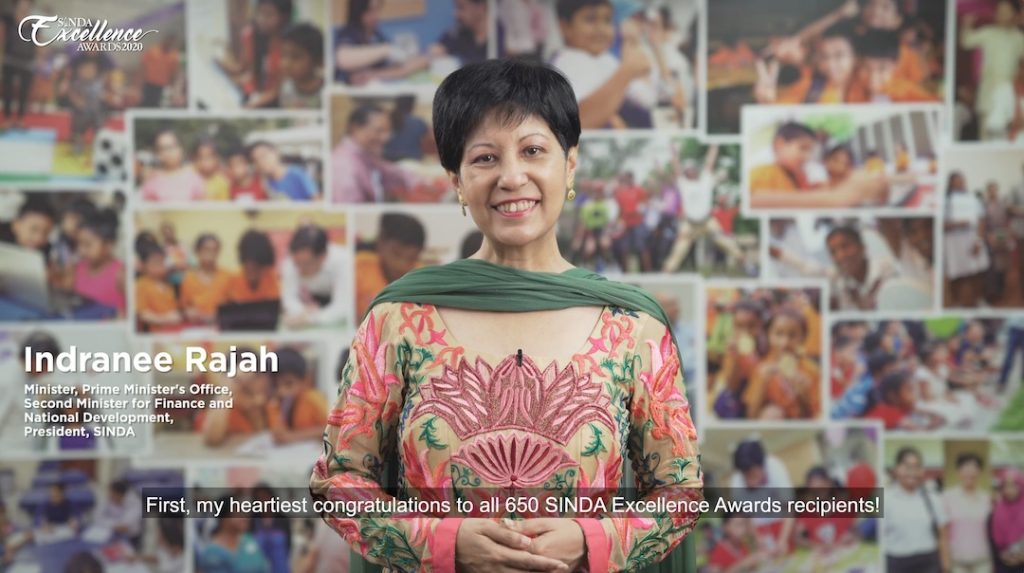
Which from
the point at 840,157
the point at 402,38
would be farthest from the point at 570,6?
the point at 840,157

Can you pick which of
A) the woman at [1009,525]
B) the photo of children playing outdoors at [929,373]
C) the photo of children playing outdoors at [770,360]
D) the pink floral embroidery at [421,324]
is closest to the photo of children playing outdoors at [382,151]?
the photo of children playing outdoors at [770,360]

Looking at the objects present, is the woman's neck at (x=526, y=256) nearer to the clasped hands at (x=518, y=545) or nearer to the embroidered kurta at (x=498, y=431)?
the embroidered kurta at (x=498, y=431)

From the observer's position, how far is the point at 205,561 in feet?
10.2

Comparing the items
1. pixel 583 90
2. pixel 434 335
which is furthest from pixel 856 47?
pixel 434 335

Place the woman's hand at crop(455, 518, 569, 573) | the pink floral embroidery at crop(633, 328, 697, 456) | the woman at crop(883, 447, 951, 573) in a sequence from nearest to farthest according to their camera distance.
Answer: the woman's hand at crop(455, 518, 569, 573) → the pink floral embroidery at crop(633, 328, 697, 456) → the woman at crop(883, 447, 951, 573)


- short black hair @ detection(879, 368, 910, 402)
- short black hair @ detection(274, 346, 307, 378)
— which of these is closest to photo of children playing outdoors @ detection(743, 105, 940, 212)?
short black hair @ detection(879, 368, 910, 402)

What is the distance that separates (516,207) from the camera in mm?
1515

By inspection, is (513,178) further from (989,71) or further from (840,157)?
(989,71)

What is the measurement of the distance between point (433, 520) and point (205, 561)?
185 cm

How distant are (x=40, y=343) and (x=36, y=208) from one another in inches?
14.4

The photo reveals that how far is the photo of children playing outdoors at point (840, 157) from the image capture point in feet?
9.95

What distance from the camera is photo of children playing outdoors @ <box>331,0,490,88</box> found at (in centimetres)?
301

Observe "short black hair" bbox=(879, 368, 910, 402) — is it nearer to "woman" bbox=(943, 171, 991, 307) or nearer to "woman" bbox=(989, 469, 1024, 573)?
"woman" bbox=(943, 171, 991, 307)

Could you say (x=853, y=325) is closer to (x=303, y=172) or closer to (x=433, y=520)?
(x=303, y=172)
